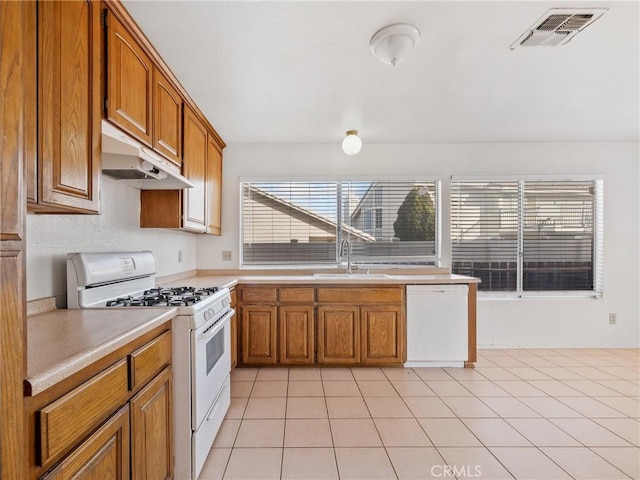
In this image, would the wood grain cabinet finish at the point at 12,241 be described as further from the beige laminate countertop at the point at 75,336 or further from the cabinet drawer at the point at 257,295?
the cabinet drawer at the point at 257,295

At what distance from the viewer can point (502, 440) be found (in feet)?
6.36

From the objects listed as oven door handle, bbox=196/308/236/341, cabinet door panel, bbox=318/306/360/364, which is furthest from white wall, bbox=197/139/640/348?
oven door handle, bbox=196/308/236/341

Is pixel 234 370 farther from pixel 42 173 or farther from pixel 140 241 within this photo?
pixel 42 173

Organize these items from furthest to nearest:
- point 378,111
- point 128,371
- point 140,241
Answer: point 378,111 < point 140,241 < point 128,371

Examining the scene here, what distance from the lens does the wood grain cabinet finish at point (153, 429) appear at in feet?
3.89

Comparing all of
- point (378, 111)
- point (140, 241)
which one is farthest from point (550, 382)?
point (140, 241)

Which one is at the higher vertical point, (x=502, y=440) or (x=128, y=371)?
(x=128, y=371)

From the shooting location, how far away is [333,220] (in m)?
3.65

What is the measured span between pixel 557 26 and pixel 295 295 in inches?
101

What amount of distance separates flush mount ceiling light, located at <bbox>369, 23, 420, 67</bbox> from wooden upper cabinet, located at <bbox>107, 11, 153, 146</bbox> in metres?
1.26

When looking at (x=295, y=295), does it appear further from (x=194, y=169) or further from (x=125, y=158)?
(x=125, y=158)

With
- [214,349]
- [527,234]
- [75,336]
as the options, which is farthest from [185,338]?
[527,234]

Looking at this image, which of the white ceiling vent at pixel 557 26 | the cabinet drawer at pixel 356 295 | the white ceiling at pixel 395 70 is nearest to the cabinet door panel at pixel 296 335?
the cabinet drawer at pixel 356 295

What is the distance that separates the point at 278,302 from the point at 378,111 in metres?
1.91
